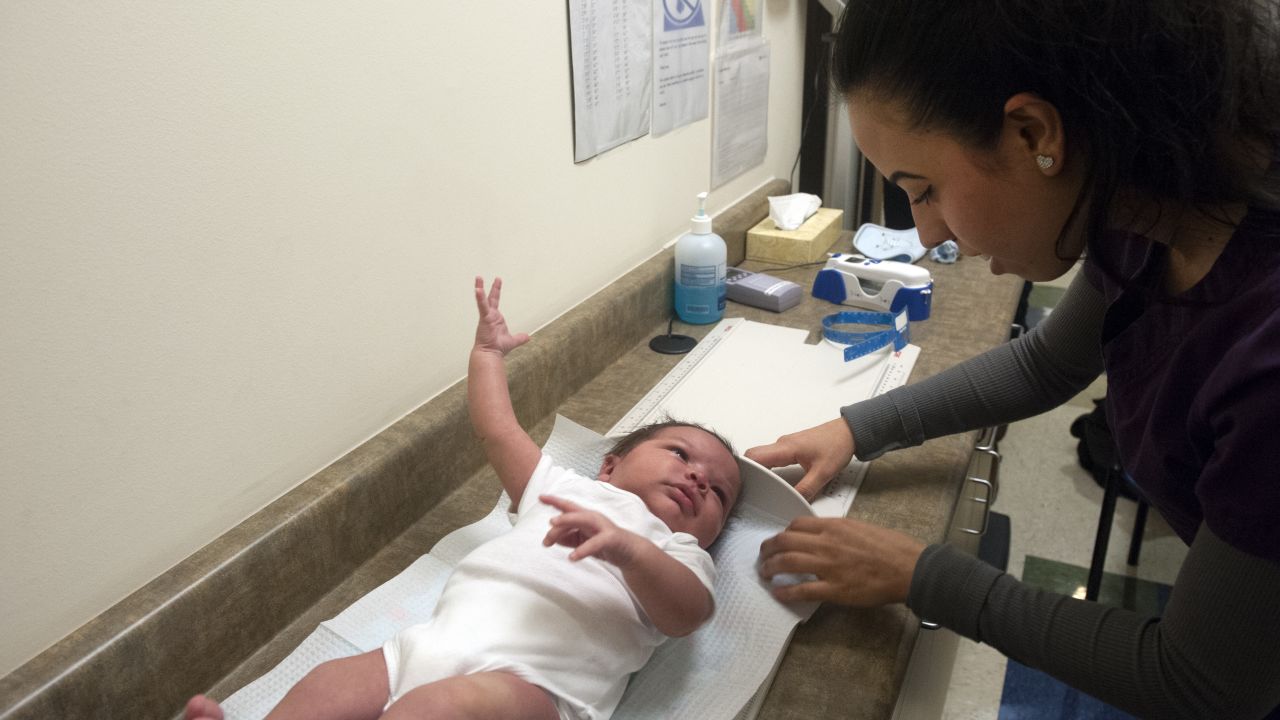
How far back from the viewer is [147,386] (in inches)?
30.9

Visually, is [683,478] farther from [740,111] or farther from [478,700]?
[740,111]

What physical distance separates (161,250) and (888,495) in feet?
2.71

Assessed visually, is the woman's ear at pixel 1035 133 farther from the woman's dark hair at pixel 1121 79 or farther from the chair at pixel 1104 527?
the chair at pixel 1104 527

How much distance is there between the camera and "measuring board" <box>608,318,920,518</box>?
124 centimetres

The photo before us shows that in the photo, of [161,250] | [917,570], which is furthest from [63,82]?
[917,570]

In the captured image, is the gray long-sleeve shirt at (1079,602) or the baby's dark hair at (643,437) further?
the baby's dark hair at (643,437)

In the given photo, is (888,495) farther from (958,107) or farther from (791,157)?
(791,157)

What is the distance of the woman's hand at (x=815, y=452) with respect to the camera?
108 centimetres

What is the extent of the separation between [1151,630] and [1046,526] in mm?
1646

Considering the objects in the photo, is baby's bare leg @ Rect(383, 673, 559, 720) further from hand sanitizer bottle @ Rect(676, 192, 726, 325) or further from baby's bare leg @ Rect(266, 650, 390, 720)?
hand sanitizer bottle @ Rect(676, 192, 726, 325)

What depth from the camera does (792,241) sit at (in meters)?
1.82

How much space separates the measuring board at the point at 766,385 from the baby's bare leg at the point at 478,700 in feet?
1.57

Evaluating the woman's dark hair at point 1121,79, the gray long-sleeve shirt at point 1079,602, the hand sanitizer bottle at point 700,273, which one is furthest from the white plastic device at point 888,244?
the woman's dark hair at point 1121,79

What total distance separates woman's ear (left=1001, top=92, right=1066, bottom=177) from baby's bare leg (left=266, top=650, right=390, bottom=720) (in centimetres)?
67
